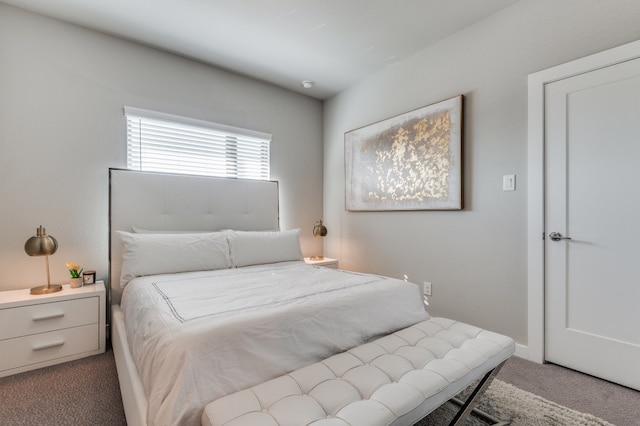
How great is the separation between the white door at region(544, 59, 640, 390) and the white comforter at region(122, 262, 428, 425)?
43.1 inches

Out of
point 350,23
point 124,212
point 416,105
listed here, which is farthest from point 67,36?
point 416,105

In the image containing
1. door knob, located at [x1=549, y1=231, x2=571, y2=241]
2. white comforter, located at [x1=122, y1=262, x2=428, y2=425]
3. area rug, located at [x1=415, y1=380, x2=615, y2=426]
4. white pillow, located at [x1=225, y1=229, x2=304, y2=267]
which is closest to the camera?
white comforter, located at [x1=122, y1=262, x2=428, y2=425]

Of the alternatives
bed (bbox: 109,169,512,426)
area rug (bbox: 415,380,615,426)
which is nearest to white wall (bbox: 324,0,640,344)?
area rug (bbox: 415,380,615,426)

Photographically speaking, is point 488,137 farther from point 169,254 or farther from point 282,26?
point 169,254

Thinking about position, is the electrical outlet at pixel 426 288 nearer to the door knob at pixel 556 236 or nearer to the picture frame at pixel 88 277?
the door knob at pixel 556 236

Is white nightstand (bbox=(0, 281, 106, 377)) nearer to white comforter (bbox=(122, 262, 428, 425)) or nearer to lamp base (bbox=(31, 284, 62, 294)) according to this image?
lamp base (bbox=(31, 284, 62, 294))

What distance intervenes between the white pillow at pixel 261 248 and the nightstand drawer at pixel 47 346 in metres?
1.15

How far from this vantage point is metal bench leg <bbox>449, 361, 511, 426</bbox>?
1222 millimetres

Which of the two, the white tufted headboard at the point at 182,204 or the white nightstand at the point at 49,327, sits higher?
the white tufted headboard at the point at 182,204

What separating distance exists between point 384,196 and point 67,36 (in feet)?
10.3

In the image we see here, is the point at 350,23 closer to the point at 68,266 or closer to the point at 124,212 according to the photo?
the point at 124,212

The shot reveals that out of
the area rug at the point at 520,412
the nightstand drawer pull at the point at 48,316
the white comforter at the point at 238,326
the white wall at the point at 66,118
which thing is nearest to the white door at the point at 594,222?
the area rug at the point at 520,412

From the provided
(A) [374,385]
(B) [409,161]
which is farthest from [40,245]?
(B) [409,161]

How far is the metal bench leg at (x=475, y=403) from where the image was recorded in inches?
48.1
